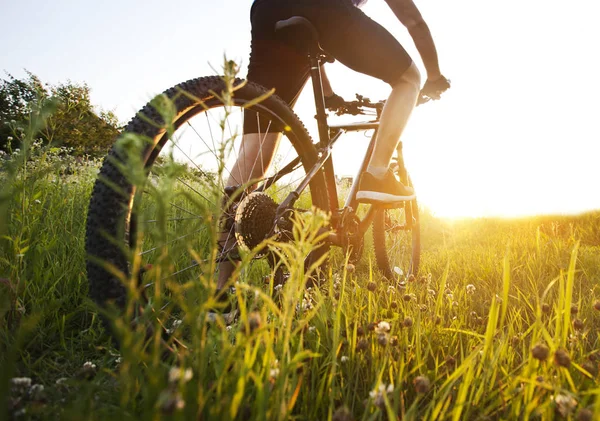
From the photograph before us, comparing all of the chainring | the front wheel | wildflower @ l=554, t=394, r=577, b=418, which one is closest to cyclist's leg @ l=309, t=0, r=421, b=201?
the front wheel

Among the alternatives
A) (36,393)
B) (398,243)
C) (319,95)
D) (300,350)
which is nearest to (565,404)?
(300,350)

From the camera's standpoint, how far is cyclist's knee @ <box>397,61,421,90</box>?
230 cm

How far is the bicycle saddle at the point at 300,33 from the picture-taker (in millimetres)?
1980

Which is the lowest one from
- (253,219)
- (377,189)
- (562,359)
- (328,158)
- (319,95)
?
(562,359)

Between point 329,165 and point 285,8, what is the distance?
3.09ft

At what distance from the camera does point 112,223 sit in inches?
46.8

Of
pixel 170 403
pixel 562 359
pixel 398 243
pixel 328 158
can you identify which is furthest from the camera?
pixel 398 243

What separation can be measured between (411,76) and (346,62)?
1.46 feet

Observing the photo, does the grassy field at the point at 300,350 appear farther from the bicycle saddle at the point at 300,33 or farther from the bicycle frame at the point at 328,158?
the bicycle saddle at the point at 300,33

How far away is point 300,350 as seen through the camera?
920mm

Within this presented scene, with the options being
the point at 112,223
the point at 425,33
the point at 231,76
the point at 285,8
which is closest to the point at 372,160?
the point at 425,33

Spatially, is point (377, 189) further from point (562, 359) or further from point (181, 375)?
point (181, 375)

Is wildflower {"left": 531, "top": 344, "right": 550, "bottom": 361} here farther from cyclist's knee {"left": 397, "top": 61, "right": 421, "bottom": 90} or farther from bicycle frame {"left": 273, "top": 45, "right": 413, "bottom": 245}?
cyclist's knee {"left": 397, "top": 61, "right": 421, "bottom": 90}

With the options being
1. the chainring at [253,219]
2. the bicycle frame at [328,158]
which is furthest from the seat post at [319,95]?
the chainring at [253,219]
